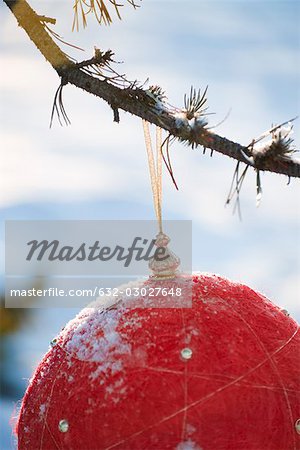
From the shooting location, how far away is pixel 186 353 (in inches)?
43.6

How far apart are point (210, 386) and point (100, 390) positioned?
157 mm

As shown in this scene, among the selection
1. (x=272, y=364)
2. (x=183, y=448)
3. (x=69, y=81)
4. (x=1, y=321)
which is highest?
(x=1, y=321)

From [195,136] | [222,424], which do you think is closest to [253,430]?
[222,424]

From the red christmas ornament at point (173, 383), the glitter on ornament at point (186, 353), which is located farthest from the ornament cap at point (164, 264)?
the glitter on ornament at point (186, 353)

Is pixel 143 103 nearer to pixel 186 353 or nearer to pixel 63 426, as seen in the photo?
pixel 186 353

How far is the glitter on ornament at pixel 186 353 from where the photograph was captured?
43.6 inches

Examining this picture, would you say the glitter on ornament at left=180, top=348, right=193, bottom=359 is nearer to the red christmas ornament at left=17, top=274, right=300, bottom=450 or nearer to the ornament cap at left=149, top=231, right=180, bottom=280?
the red christmas ornament at left=17, top=274, right=300, bottom=450

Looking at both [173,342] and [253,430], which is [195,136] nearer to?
[173,342]

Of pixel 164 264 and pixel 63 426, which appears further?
pixel 164 264

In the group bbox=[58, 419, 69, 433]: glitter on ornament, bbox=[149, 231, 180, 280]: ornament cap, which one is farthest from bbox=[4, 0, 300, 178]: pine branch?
bbox=[58, 419, 69, 433]: glitter on ornament

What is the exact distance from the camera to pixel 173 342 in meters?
1.13

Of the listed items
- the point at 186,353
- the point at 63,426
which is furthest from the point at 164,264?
the point at 63,426

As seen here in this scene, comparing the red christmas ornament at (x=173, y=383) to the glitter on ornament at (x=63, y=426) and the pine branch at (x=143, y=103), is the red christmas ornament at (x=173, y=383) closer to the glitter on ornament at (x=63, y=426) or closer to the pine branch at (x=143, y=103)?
the glitter on ornament at (x=63, y=426)

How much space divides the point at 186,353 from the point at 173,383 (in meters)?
0.05
